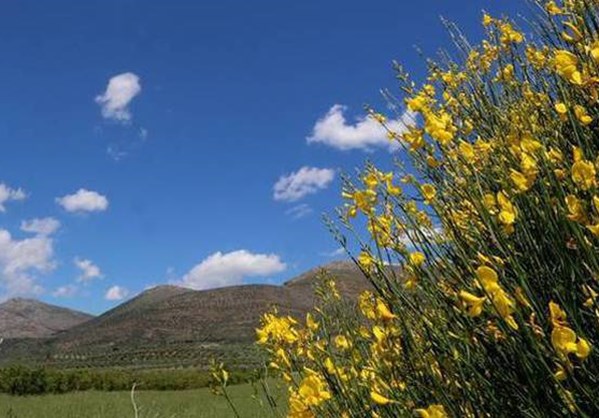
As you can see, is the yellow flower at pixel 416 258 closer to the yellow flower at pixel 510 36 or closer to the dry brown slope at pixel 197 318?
Result: the yellow flower at pixel 510 36

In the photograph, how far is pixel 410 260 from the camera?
1.96m

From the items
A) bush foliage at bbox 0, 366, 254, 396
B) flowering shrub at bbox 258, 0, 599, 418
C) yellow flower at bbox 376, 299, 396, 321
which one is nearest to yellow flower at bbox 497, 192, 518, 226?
→ flowering shrub at bbox 258, 0, 599, 418

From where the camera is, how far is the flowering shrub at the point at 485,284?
1454mm

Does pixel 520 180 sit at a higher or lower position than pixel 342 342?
higher

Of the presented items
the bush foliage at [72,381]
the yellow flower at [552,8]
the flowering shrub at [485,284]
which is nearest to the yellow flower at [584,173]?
the flowering shrub at [485,284]

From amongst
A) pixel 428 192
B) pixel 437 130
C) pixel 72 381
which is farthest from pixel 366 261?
pixel 72 381

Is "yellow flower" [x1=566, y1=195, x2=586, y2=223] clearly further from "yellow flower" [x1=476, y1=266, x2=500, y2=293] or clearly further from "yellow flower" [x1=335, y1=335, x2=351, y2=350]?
"yellow flower" [x1=335, y1=335, x2=351, y2=350]

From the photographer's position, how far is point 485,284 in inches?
50.5

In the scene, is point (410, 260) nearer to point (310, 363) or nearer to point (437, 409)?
point (437, 409)

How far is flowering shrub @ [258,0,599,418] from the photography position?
145 centimetres

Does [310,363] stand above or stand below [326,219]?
below

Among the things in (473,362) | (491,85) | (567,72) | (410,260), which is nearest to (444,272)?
(410,260)

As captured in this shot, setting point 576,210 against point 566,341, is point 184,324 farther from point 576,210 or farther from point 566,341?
point 566,341

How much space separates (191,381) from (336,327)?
37.5m
